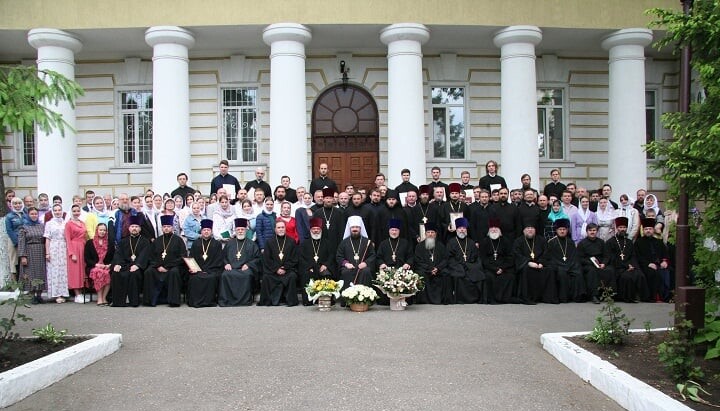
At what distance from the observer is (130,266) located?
36.8 feet

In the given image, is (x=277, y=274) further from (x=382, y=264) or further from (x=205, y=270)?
(x=382, y=264)

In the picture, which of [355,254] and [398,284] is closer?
[398,284]

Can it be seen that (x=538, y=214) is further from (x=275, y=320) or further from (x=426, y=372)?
(x=426, y=372)

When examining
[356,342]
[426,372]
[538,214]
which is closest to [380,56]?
[538,214]

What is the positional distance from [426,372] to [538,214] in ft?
23.5

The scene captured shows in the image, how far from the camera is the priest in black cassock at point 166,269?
36.1 ft

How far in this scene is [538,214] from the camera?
41.2 feet

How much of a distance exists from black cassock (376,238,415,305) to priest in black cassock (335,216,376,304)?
0.19 meters

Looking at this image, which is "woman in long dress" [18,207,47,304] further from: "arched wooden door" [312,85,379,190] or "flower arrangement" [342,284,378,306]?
"arched wooden door" [312,85,379,190]

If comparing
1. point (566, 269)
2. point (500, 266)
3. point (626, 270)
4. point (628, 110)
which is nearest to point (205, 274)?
point (500, 266)

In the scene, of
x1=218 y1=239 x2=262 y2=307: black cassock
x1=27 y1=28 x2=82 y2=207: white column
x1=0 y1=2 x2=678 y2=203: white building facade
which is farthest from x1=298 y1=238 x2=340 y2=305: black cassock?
x1=27 y1=28 x2=82 y2=207: white column

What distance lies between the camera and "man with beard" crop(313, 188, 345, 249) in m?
12.1

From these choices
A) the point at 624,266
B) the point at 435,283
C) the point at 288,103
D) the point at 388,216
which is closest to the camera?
the point at 435,283

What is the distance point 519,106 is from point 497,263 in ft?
17.0
